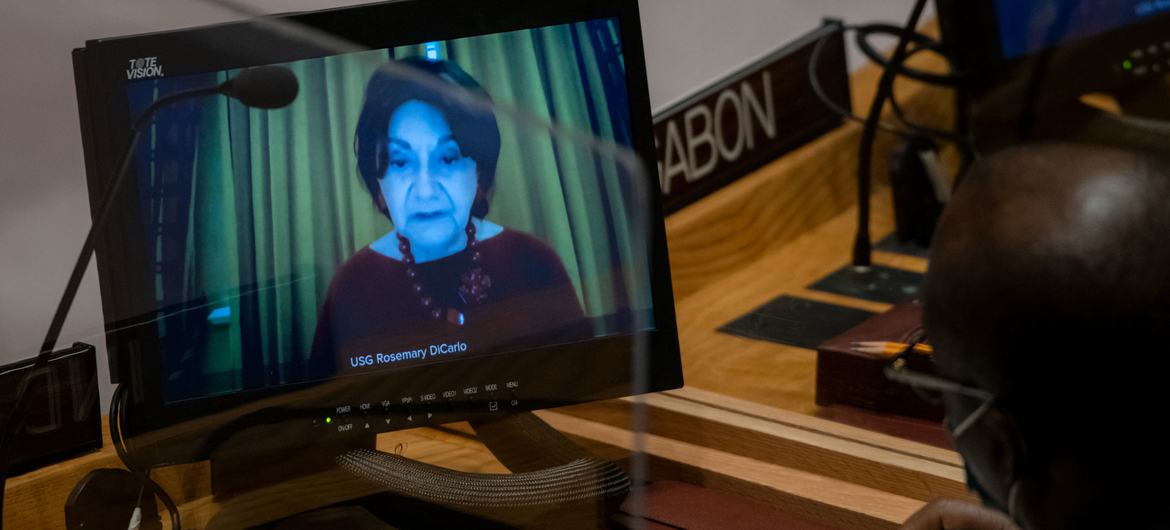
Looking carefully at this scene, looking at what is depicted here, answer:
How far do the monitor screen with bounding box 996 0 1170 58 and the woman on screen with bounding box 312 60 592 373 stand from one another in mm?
788

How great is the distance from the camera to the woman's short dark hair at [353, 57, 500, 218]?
35.1 inches

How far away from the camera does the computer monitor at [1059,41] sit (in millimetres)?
1480

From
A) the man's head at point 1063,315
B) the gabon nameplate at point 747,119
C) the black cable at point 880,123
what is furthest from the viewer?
the black cable at point 880,123

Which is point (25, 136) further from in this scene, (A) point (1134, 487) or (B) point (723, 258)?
(B) point (723, 258)

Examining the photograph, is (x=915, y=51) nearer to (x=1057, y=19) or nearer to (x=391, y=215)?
(x=1057, y=19)

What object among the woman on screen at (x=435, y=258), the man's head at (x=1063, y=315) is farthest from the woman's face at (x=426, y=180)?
the man's head at (x=1063, y=315)

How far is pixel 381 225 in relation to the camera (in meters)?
0.89

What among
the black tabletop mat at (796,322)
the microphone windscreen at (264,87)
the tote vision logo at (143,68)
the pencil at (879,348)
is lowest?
the black tabletop mat at (796,322)

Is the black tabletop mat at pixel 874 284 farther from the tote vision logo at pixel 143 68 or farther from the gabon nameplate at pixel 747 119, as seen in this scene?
the tote vision logo at pixel 143 68

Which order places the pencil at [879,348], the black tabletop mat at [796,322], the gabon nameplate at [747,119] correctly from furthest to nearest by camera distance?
the gabon nameplate at [747,119], the black tabletop mat at [796,322], the pencil at [879,348]

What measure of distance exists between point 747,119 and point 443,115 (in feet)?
2.42

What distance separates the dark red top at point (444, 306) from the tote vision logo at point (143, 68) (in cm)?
18

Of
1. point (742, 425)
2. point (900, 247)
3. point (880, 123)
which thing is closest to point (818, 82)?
point (880, 123)

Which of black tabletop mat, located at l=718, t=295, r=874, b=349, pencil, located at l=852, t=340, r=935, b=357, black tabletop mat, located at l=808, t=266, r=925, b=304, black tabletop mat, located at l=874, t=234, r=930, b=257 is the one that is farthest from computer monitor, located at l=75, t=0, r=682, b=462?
black tabletop mat, located at l=874, t=234, r=930, b=257
